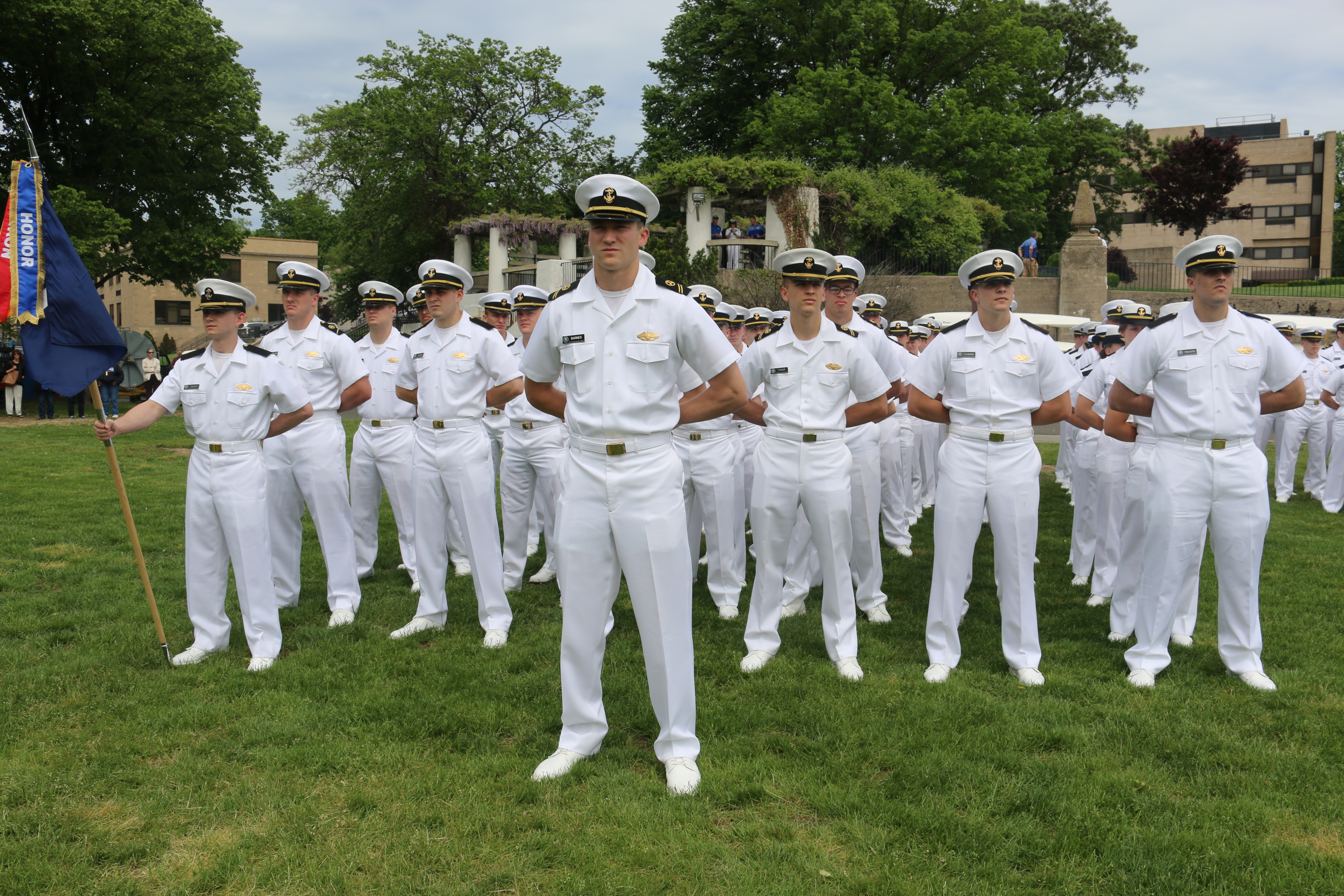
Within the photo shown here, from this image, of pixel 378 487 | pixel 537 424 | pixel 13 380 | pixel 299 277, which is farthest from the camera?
pixel 13 380

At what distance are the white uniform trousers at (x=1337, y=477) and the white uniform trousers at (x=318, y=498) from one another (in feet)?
42.7

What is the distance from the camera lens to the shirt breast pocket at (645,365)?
4.45 metres

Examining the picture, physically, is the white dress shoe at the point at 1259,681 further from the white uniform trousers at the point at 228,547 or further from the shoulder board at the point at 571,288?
the white uniform trousers at the point at 228,547

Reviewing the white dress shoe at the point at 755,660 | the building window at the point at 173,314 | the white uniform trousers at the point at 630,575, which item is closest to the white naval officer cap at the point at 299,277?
the white uniform trousers at the point at 630,575

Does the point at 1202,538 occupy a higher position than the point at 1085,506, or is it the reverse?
the point at 1202,538

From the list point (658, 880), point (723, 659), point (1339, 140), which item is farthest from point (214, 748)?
point (1339, 140)

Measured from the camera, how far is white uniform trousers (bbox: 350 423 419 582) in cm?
814

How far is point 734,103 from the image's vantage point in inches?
1750

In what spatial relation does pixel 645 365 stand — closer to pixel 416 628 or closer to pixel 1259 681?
pixel 416 628

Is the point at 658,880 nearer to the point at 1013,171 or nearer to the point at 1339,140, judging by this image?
the point at 1013,171

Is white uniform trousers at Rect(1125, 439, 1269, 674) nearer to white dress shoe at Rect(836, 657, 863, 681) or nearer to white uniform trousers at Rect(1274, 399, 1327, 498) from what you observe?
white dress shoe at Rect(836, 657, 863, 681)

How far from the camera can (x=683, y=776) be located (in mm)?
4508

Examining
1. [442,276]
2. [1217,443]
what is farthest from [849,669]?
[442,276]

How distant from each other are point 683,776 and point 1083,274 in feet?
90.2
